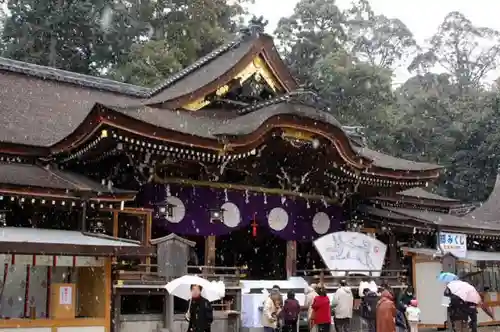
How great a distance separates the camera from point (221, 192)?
14820 millimetres

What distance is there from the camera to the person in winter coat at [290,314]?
37.5 feet

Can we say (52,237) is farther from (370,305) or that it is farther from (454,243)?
(454,243)

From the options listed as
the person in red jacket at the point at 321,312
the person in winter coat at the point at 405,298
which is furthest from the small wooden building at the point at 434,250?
the person in red jacket at the point at 321,312

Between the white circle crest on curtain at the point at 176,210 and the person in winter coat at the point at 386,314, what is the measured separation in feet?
15.3

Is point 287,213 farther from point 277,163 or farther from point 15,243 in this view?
point 15,243

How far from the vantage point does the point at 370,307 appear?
13.4 meters

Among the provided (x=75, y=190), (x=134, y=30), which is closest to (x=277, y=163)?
(x=75, y=190)

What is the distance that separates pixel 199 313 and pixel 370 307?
5.67 metres

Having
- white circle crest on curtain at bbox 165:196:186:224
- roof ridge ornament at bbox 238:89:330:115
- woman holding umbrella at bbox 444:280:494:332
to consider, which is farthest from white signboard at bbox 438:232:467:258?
white circle crest on curtain at bbox 165:196:186:224

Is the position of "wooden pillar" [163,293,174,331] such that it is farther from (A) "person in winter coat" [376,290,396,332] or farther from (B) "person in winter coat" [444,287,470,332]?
(B) "person in winter coat" [444,287,470,332]

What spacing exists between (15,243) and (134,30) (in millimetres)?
29426

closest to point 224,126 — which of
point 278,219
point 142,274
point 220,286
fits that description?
point 278,219

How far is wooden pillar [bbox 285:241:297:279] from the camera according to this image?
15.7 meters

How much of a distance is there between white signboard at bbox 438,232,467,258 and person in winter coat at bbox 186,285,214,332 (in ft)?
30.6
